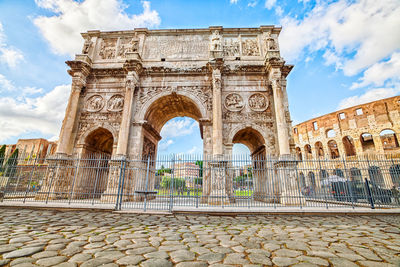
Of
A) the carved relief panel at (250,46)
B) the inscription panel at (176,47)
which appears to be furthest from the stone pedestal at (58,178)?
the carved relief panel at (250,46)

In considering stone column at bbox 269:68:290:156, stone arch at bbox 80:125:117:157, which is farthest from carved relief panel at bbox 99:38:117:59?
stone column at bbox 269:68:290:156

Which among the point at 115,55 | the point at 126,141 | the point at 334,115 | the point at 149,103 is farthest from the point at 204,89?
the point at 334,115

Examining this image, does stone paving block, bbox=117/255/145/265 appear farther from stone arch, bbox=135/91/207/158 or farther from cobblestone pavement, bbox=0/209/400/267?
stone arch, bbox=135/91/207/158

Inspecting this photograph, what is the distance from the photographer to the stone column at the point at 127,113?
34.7 ft

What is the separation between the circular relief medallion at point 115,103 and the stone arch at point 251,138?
7.33 m

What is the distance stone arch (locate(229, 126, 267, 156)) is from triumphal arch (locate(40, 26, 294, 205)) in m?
0.06

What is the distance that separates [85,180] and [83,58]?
7.98 m

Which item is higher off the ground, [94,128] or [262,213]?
[94,128]

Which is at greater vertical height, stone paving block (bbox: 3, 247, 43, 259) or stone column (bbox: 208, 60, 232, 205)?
stone column (bbox: 208, 60, 232, 205)

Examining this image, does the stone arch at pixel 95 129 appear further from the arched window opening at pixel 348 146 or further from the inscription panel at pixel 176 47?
the arched window opening at pixel 348 146

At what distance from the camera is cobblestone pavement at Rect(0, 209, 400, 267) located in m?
2.50

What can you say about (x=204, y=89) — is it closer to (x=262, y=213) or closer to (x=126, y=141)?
(x=126, y=141)

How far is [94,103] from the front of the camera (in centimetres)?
1251

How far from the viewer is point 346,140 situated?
85.9ft
